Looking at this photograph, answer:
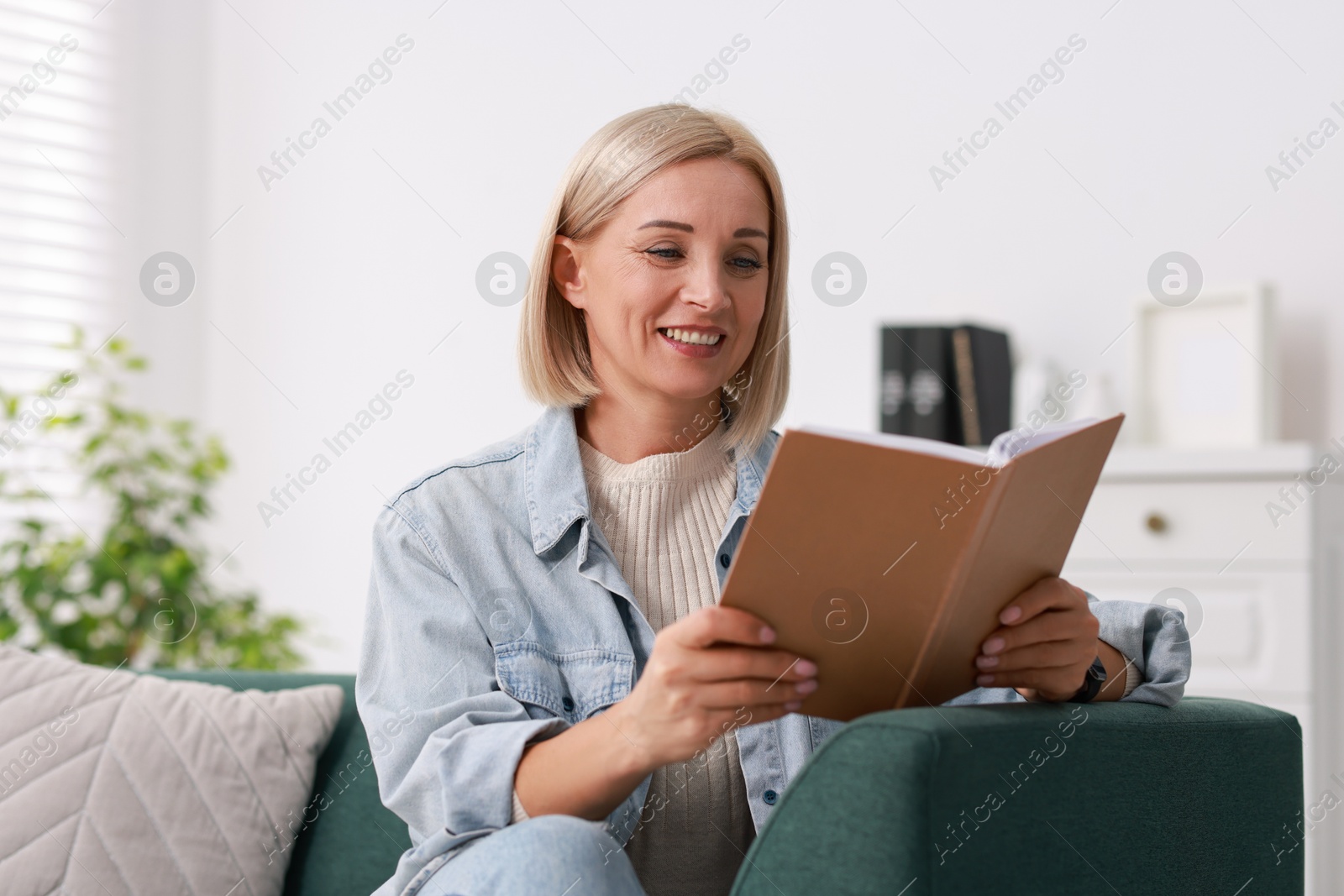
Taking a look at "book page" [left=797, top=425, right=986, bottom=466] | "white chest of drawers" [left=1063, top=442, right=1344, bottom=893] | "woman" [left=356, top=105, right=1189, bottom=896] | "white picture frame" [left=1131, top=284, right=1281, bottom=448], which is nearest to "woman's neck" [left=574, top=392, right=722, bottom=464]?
"woman" [left=356, top=105, right=1189, bottom=896]

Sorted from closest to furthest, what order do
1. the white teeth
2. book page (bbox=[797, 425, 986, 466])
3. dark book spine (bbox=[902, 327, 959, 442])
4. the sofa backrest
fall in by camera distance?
1. book page (bbox=[797, 425, 986, 466])
2. the white teeth
3. the sofa backrest
4. dark book spine (bbox=[902, 327, 959, 442])

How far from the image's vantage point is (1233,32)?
7.77ft

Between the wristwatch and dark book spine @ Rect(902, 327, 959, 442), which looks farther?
dark book spine @ Rect(902, 327, 959, 442)

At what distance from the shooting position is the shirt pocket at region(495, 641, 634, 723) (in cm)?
121

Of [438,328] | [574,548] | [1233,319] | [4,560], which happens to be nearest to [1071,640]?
[574,548]

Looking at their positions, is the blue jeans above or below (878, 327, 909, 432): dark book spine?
below

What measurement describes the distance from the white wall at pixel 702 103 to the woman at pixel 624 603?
4.06ft

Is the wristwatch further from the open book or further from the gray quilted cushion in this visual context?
the gray quilted cushion

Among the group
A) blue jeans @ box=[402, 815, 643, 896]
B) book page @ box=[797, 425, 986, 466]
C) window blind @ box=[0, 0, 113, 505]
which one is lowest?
blue jeans @ box=[402, 815, 643, 896]

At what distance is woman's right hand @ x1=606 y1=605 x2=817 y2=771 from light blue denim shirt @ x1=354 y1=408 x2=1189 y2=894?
154 mm

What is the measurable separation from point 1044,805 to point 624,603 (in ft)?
1.62

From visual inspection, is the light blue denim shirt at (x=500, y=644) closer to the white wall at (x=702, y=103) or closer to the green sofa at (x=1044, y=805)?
the green sofa at (x=1044, y=805)

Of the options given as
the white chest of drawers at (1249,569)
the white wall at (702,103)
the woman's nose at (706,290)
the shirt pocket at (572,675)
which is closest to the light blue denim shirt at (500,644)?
the shirt pocket at (572,675)

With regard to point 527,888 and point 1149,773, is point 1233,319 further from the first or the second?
point 527,888
